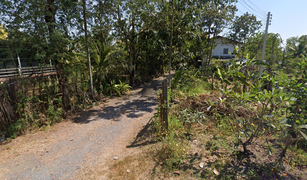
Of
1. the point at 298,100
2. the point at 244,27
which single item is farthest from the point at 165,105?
the point at 244,27

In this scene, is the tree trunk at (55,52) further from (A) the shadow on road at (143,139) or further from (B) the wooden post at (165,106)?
(B) the wooden post at (165,106)

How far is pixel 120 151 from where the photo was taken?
426 centimetres

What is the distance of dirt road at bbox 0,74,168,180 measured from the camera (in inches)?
143

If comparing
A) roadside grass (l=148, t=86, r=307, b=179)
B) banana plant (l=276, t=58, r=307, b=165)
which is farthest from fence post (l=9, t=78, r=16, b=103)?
banana plant (l=276, t=58, r=307, b=165)

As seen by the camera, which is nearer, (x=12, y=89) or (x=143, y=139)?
(x=143, y=139)

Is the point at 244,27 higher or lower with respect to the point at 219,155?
higher

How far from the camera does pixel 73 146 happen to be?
4.63 metres

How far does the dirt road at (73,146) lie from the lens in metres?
3.64

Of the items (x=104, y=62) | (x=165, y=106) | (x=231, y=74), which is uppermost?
(x=104, y=62)

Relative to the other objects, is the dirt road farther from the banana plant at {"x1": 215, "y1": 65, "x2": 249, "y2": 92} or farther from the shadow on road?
the banana plant at {"x1": 215, "y1": 65, "x2": 249, "y2": 92}

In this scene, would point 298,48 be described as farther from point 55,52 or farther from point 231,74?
point 55,52

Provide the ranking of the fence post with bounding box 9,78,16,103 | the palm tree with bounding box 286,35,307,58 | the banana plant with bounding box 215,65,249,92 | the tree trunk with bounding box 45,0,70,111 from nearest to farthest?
the banana plant with bounding box 215,65,249,92, the fence post with bounding box 9,78,16,103, the tree trunk with bounding box 45,0,70,111, the palm tree with bounding box 286,35,307,58

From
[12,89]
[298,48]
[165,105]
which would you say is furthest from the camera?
[298,48]

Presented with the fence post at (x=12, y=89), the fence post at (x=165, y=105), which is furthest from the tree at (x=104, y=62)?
the fence post at (x=165, y=105)
